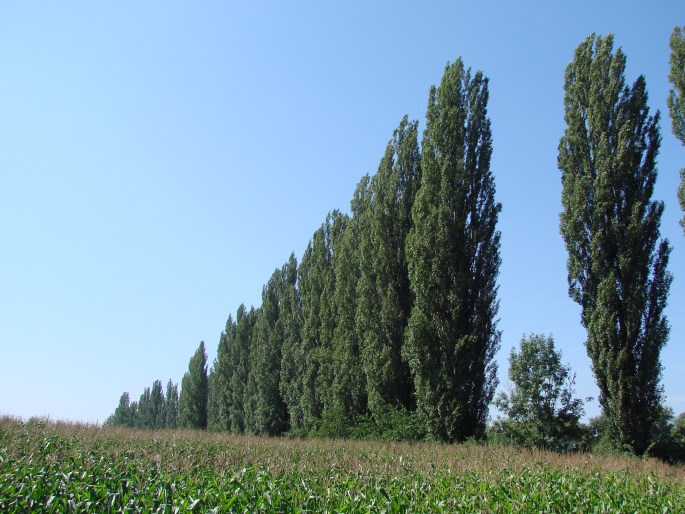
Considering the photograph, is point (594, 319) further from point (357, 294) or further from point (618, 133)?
point (357, 294)

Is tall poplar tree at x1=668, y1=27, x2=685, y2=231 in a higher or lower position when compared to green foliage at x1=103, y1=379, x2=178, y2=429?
higher

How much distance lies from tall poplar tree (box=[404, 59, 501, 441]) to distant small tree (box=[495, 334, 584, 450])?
415cm

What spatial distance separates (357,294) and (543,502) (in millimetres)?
16955

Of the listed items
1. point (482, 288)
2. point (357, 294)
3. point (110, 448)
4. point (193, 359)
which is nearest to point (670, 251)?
point (482, 288)

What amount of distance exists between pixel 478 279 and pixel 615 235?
14.0 feet

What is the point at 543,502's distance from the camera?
7.38 m

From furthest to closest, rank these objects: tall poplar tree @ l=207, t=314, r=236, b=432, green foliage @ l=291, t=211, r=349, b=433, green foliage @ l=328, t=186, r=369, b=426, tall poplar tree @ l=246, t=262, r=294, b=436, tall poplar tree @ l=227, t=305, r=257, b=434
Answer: tall poplar tree @ l=207, t=314, r=236, b=432 < tall poplar tree @ l=227, t=305, r=257, b=434 < tall poplar tree @ l=246, t=262, r=294, b=436 < green foliage @ l=291, t=211, r=349, b=433 < green foliage @ l=328, t=186, r=369, b=426

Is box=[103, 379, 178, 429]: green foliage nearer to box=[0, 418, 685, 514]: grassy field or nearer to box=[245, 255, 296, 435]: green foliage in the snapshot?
box=[245, 255, 296, 435]: green foliage

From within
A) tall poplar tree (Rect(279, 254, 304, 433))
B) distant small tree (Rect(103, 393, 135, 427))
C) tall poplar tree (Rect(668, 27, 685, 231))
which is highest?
tall poplar tree (Rect(668, 27, 685, 231))

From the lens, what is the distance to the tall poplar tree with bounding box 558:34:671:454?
1478 cm

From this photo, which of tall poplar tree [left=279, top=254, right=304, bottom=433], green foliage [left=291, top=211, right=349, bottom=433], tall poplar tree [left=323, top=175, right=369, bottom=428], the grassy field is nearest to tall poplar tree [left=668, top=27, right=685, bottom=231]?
the grassy field

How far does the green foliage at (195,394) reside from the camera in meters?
53.3

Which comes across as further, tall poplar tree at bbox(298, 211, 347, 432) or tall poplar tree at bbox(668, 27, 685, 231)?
tall poplar tree at bbox(298, 211, 347, 432)

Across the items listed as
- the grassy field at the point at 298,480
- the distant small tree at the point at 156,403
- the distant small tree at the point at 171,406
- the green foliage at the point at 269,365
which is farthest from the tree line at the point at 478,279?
the distant small tree at the point at 156,403
